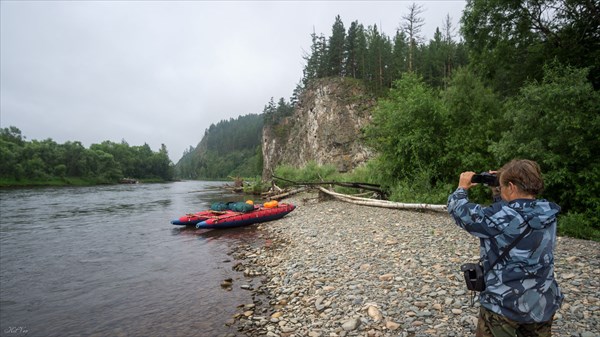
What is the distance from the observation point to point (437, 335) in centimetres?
501

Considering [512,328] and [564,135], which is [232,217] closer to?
[564,135]

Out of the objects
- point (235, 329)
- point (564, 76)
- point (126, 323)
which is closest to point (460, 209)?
point (235, 329)

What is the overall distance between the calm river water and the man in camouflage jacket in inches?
229

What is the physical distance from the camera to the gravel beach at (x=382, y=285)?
5.45 meters

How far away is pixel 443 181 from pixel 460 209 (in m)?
15.9

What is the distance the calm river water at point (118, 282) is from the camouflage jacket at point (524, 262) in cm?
594

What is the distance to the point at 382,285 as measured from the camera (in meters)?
7.09

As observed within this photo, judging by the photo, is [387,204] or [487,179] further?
[387,204]

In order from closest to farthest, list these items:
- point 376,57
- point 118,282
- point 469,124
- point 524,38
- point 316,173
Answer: point 118,282 < point 524,38 < point 469,124 < point 316,173 < point 376,57

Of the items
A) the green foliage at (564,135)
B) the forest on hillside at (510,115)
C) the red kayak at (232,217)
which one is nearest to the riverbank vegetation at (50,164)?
the red kayak at (232,217)

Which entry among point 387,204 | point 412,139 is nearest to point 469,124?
point 412,139

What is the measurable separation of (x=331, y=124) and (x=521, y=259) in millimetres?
64522

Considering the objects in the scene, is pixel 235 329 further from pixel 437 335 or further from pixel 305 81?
pixel 305 81

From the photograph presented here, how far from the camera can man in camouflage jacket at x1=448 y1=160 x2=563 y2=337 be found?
2.77 metres
